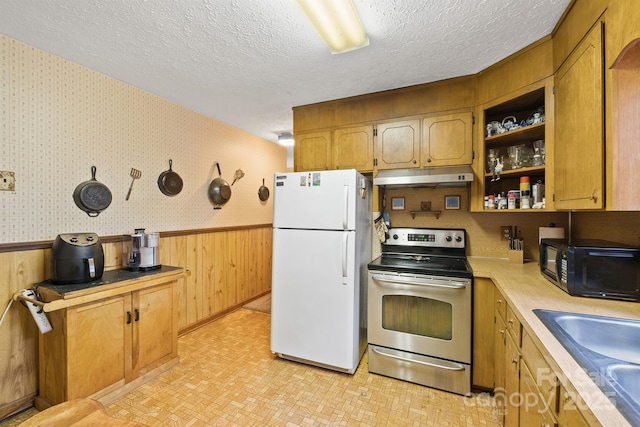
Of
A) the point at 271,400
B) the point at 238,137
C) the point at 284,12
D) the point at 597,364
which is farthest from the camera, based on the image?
the point at 238,137

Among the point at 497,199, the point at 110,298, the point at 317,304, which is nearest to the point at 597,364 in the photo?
the point at 497,199

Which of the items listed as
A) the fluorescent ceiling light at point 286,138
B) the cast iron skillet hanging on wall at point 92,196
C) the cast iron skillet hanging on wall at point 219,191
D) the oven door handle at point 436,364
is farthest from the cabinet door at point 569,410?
the fluorescent ceiling light at point 286,138

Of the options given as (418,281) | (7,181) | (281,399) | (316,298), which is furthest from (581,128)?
(7,181)

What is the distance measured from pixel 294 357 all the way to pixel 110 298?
1.49 m

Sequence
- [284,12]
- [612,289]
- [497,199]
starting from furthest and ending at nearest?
[497,199] < [284,12] < [612,289]

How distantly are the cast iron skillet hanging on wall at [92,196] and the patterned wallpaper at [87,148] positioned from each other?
0.13ft

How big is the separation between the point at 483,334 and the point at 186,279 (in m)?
2.79

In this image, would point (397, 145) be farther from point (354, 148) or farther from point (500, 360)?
point (500, 360)

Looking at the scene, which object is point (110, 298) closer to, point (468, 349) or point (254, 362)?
point (254, 362)

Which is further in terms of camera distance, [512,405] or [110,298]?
[110,298]

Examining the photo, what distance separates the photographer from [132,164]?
247 centimetres

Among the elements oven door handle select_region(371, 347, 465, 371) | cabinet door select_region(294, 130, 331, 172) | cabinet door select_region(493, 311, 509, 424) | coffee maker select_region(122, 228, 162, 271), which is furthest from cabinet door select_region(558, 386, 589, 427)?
coffee maker select_region(122, 228, 162, 271)

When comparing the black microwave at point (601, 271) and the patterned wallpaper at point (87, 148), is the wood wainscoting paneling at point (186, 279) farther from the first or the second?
the black microwave at point (601, 271)

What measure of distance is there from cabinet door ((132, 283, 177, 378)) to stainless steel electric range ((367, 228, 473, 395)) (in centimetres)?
167
